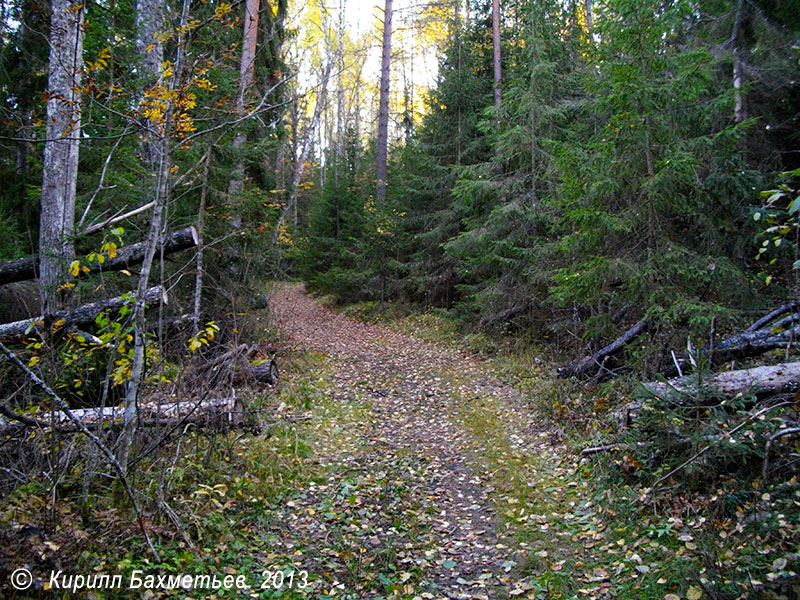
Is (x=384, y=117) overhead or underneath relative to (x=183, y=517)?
overhead

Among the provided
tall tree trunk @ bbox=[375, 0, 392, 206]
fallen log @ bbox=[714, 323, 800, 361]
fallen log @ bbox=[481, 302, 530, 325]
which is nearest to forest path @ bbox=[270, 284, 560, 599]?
fallen log @ bbox=[481, 302, 530, 325]

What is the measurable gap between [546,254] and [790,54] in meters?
5.86

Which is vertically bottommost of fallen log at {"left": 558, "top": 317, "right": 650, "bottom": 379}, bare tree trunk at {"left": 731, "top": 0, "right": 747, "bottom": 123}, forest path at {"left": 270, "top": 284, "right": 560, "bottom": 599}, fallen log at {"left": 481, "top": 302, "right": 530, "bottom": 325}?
forest path at {"left": 270, "top": 284, "right": 560, "bottom": 599}

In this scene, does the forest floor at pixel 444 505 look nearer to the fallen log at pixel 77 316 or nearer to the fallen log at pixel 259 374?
the fallen log at pixel 259 374

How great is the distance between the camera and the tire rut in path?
4.23 meters

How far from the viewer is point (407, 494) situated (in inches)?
217

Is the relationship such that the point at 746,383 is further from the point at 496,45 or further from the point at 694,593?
the point at 496,45

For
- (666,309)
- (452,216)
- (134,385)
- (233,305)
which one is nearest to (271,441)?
(134,385)

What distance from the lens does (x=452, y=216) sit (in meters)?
15.6

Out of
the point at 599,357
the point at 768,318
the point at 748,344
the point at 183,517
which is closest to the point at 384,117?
the point at 599,357

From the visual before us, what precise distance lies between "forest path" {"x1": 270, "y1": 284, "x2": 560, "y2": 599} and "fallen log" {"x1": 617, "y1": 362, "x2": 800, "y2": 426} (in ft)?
7.29

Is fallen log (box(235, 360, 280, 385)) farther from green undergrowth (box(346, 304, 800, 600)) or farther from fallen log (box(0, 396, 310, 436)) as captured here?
green undergrowth (box(346, 304, 800, 600))

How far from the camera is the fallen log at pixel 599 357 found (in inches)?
295

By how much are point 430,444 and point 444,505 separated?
167cm
